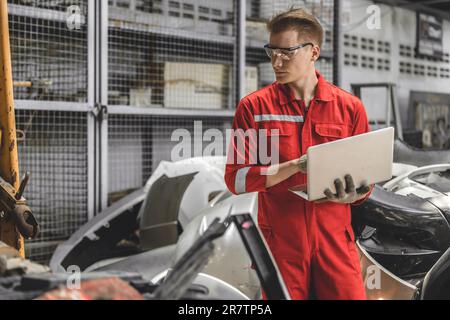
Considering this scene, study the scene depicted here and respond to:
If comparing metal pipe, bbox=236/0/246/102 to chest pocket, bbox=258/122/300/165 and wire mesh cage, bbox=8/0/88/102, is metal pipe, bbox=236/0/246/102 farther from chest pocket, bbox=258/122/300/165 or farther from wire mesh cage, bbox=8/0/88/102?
chest pocket, bbox=258/122/300/165

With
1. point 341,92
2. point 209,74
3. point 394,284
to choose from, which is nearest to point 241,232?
point 341,92

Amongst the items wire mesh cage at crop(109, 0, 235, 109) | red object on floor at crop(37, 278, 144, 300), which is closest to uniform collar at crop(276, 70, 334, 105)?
red object on floor at crop(37, 278, 144, 300)

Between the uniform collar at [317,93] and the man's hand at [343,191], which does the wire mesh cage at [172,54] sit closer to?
the uniform collar at [317,93]

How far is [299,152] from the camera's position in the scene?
141cm

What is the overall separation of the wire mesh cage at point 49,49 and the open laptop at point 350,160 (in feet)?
8.10

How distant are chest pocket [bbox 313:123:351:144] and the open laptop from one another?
0.56 feet

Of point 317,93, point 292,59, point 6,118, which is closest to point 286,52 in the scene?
point 292,59

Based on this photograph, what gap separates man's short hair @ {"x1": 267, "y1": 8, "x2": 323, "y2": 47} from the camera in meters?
1.35

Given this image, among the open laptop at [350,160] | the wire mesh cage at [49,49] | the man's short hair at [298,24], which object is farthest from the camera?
the wire mesh cage at [49,49]

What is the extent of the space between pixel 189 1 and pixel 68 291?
3476 mm

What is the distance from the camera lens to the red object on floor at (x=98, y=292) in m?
0.98

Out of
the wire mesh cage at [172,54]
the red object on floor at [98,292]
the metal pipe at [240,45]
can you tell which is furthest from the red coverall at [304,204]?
the metal pipe at [240,45]

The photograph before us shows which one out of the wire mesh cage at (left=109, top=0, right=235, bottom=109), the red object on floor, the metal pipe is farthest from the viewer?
the metal pipe

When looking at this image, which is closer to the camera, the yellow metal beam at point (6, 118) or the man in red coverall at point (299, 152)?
the man in red coverall at point (299, 152)
